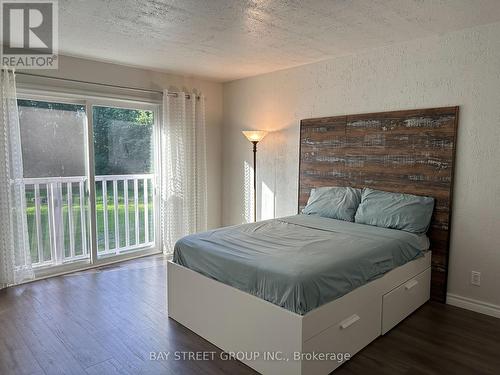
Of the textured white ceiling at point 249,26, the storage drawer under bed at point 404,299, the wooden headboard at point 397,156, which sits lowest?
the storage drawer under bed at point 404,299

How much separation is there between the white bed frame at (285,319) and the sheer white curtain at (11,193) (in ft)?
5.87

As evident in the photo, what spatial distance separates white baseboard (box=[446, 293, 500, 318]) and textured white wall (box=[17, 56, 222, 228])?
3192 millimetres

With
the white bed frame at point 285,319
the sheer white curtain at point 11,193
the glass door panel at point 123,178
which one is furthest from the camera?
the glass door panel at point 123,178

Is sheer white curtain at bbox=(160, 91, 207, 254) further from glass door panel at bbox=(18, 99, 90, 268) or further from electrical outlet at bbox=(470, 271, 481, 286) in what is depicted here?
electrical outlet at bbox=(470, 271, 481, 286)

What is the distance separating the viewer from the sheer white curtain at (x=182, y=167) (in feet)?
14.6

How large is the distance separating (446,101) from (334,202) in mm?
1351

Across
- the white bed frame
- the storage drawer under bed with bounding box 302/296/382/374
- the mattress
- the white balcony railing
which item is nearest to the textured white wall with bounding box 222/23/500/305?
the mattress

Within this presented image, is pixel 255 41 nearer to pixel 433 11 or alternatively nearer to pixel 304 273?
pixel 433 11

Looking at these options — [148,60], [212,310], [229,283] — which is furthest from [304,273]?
[148,60]

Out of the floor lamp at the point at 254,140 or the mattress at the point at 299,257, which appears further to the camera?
the floor lamp at the point at 254,140

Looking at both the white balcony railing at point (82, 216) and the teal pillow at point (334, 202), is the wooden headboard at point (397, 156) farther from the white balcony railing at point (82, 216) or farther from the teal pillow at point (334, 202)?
the white balcony railing at point (82, 216)

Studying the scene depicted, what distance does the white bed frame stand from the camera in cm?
196

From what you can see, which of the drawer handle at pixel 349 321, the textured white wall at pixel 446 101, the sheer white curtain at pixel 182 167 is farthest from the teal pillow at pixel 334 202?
the sheer white curtain at pixel 182 167

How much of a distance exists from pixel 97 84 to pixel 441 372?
162 inches
